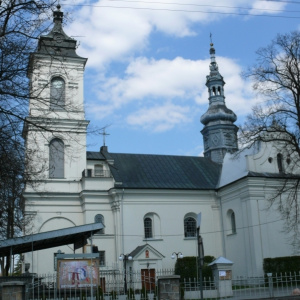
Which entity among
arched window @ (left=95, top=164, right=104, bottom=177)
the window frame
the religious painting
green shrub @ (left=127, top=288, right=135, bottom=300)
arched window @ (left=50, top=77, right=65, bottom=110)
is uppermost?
arched window @ (left=95, top=164, right=104, bottom=177)

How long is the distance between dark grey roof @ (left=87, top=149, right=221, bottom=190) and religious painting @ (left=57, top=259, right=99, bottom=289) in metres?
18.0

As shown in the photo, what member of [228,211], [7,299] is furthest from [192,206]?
[7,299]

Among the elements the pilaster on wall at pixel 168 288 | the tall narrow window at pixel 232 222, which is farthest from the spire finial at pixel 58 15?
the tall narrow window at pixel 232 222

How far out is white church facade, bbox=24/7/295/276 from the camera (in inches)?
1282

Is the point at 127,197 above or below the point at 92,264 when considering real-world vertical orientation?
above

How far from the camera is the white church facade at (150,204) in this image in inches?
1282

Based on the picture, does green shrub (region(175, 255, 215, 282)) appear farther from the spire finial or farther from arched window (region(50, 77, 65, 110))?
the spire finial

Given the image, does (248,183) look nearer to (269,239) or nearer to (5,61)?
(269,239)

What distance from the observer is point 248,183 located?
32.6 m

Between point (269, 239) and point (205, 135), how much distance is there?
16067 millimetres

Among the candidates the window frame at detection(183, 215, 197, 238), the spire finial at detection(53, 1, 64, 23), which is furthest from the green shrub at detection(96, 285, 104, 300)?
the window frame at detection(183, 215, 197, 238)

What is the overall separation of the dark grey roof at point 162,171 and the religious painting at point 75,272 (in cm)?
1799

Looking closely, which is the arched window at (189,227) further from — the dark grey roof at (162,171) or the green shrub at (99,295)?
the green shrub at (99,295)

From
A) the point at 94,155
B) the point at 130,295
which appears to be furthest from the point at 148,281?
the point at 94,155
